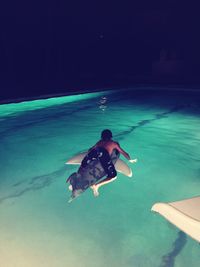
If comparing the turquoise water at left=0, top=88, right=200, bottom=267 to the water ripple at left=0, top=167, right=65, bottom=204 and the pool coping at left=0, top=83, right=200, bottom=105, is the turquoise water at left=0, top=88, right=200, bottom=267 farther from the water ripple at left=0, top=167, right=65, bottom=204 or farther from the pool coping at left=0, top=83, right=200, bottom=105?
the pool coping at left=0, top=83, right=200, bottom=105

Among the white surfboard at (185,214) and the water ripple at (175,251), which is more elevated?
the white surfboard at (185,214)

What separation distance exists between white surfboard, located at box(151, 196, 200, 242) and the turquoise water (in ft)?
0.40

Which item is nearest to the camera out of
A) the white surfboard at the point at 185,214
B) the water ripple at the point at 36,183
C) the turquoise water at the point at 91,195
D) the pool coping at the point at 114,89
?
the turquoise water at the point at 91,195

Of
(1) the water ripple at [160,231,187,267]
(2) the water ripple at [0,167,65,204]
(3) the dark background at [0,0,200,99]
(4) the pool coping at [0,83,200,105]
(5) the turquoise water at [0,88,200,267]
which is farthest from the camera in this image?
(4) the pool coping at [0,83,200,105]

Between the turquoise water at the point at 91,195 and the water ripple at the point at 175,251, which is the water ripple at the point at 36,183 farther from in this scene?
the water ripple at the point at 175,251

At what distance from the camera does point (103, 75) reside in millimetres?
20438

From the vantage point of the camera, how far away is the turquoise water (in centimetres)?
399

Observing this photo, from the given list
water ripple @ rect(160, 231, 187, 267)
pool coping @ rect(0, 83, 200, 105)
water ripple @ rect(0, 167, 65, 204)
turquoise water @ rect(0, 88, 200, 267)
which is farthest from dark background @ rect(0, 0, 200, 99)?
water ripple @ rect(160, 231, 187, 267)

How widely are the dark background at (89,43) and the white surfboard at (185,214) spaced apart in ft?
45.5

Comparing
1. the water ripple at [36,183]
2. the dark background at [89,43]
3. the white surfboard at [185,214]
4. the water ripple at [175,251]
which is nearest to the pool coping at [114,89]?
the dark background at [89,43]

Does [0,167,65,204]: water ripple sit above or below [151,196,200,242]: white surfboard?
below

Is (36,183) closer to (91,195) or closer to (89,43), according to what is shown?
(91,195)

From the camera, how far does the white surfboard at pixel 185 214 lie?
13.5 ft

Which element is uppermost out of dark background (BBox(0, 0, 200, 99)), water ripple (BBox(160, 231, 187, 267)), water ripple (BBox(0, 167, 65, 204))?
dark background (BBox(0, 0, 200, 99))
